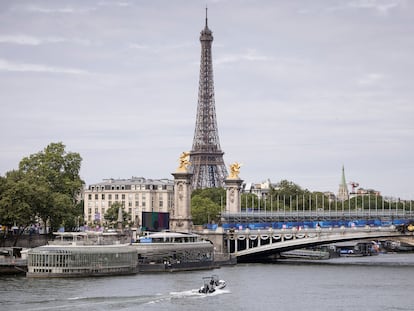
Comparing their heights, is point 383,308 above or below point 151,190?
below

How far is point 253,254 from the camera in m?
108

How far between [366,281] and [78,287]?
22.3 metres

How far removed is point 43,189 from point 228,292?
96.7ft

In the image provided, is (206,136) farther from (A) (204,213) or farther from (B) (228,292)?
(B) (228,292)

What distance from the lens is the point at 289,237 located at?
105 m

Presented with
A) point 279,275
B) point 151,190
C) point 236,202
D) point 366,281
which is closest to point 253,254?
point 236,202

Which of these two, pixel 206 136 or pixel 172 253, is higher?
pixel 206 136

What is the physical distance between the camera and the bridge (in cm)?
9994

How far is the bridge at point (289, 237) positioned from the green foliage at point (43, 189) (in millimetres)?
16814

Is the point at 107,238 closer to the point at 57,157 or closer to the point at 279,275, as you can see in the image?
the point at 279,275

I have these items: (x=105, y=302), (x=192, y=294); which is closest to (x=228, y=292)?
(x=192, y=294)

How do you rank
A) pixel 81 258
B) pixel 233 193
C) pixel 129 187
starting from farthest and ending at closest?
pixel 129 187 → pixel 233 193 → pixel 81 258

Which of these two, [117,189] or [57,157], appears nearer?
[57,157]

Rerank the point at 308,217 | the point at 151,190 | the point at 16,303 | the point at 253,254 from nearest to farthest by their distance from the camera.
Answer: the point at 16,303 → the point at 253,254 → the point at 308,217 → the point at 151,190
